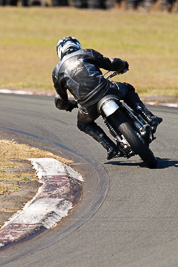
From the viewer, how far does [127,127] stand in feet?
26.5

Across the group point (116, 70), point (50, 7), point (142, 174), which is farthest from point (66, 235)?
point (50, 7)

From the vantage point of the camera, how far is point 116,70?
8.74 meters

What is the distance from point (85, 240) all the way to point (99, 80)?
9.85 feet

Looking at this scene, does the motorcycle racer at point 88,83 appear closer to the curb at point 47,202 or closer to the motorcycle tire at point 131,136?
the motorcycle tire at point 131,136

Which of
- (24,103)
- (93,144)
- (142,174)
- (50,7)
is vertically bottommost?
(50,7)

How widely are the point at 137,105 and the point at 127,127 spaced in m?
0.58

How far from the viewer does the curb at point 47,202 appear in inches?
236

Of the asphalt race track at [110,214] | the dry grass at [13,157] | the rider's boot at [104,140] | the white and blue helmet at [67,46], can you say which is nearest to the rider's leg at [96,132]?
the rider's boot at [104,140]

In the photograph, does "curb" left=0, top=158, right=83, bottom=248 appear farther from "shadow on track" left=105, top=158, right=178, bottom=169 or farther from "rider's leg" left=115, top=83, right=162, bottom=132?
"rider's leg" left=115, top=83, right=162, bottom=132

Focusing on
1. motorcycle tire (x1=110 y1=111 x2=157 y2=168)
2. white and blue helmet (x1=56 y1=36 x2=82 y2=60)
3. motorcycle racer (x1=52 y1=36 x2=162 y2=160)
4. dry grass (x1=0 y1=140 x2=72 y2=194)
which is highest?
white and blue helmet (x1=56 y1=36 x2=82 y2=60)

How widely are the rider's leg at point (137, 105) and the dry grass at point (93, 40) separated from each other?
8.13 meters

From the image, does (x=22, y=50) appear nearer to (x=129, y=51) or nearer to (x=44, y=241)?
(x=129, y=51)

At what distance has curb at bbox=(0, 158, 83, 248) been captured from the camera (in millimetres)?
5988

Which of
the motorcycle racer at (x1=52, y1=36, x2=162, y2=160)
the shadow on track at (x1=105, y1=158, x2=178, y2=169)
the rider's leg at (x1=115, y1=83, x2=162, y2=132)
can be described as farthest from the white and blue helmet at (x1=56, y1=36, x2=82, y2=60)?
the shadow on track at (x1=105, y1=158, x2=178, y2=169)
